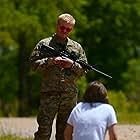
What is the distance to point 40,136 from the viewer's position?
25.7ft

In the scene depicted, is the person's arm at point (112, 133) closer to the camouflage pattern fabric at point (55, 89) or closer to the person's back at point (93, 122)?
the person's back at point (93, 122)

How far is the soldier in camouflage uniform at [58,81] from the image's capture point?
25.6 feet

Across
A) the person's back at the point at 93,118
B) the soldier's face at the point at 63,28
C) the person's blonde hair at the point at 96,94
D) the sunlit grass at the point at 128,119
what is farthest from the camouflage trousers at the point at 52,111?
A: the sunlit grass at the point at 128,119

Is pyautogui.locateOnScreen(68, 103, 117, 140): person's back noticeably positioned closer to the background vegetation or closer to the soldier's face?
the soldier's face

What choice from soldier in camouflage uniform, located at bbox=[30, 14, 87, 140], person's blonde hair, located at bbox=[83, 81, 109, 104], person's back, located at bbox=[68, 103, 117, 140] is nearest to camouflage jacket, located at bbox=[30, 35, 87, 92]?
soldier in camouflage uniform, located at bbox=[30, 14, 87, 140]

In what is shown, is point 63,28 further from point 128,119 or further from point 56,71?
point 128,119

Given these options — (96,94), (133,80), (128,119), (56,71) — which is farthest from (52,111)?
(133,80)

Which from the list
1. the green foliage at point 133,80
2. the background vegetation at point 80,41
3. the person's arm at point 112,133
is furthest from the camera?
the green foliage at point 133,80

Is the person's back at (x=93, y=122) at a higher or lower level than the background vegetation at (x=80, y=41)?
lower

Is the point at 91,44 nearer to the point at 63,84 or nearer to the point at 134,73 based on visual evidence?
the point at 134,73

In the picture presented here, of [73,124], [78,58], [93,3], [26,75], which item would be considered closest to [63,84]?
[78,58]

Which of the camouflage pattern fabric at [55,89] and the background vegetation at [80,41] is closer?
the camouflage pattern fabric at [55,89]

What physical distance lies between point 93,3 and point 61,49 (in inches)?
1281

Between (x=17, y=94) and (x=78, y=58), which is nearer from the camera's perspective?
(x=78, y=58)
